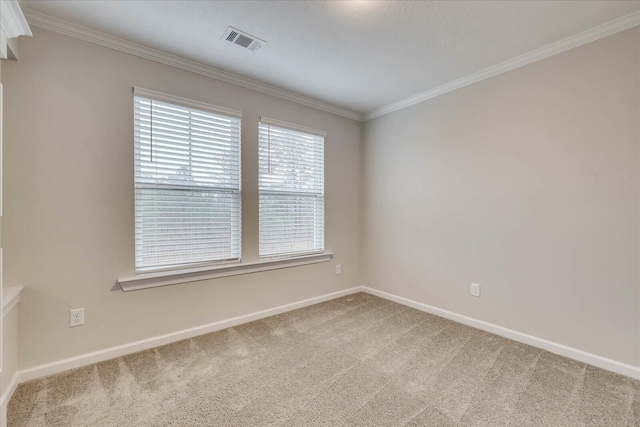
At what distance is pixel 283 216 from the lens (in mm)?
3305

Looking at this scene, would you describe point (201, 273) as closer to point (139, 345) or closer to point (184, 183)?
point (139, 345)

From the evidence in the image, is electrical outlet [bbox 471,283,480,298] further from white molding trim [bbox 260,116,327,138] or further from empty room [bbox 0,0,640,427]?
white molding trim [bbox 260,116,327,138]

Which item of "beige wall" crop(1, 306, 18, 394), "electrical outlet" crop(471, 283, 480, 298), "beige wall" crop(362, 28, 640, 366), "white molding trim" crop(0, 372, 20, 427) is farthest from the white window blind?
"electrical outlet" crop(471, 283, 480, 298)

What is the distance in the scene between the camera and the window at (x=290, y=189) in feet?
10.3

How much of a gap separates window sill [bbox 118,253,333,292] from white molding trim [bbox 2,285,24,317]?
56 centimetres

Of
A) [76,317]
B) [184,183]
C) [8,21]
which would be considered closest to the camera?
[8,21]

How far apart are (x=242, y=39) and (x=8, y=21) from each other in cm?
137

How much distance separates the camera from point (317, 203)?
11.9 feet

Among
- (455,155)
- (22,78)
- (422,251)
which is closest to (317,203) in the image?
(422,251)

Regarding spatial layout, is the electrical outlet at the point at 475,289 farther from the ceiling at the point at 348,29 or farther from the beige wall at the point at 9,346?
the beige wall at the point at 9,346

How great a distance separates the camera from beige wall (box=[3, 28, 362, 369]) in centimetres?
201

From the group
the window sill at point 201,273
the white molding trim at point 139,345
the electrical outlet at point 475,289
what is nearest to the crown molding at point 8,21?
the window sill at point 201,273

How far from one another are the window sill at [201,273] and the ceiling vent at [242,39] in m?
1.91

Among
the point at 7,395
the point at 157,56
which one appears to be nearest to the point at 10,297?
the point at 7,395
